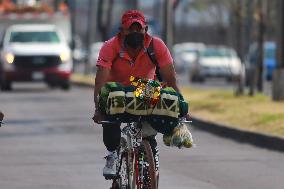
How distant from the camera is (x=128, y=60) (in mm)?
10477

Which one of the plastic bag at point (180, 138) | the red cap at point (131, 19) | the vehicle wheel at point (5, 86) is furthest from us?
the vehicle wheel at point (5, 86)

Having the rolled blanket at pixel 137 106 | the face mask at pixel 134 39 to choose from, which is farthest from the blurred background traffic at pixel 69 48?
the rolled blanket at pixel 137 106

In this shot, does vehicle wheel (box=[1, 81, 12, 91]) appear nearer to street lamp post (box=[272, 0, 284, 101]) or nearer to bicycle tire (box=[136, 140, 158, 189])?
street lamp post (box=[272, 0, 284, 101])

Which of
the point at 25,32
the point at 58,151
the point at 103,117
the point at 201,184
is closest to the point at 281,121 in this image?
the point at 58,151

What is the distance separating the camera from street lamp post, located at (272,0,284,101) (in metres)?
26.3

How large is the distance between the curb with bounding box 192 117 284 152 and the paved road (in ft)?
0.72

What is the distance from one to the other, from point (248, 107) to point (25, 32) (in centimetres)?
1609

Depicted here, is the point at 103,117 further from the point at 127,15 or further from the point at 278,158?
the point at 278,158

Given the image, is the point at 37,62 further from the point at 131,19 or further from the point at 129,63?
the point at 131,19

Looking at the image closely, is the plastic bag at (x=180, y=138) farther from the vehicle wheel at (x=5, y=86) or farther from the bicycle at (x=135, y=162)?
the vehicle wheel at (x=5, y=86)

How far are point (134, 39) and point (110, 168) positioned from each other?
3.72 feet

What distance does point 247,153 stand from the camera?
17.3 metres

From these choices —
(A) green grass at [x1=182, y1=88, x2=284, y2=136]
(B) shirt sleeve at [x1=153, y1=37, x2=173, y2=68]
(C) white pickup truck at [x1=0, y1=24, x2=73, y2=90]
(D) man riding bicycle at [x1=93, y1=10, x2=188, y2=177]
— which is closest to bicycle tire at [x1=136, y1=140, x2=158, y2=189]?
(D) man riding bicycle at [x1=93, y1=10, x2=188, y2=177]

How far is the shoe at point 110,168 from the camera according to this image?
1066 cm
